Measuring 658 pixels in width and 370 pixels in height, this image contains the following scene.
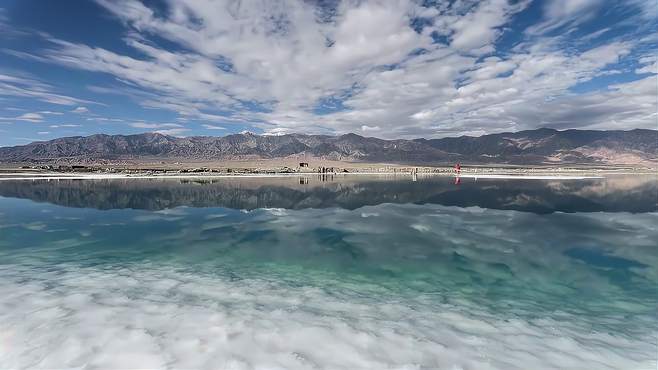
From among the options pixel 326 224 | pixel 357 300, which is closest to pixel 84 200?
pixel 326 224

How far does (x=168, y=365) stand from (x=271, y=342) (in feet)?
5.78

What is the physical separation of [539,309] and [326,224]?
13.7 metres

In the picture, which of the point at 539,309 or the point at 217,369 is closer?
the point at 217,369

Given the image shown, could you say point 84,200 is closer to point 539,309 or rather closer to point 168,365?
point 168,365

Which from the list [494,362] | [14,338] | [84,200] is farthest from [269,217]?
[84,200]

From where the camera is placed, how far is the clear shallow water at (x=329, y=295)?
6180 mm

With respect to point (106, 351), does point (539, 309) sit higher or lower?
lower

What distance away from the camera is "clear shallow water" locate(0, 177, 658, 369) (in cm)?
618

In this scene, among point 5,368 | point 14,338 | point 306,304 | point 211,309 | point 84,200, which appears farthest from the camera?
point 84,200

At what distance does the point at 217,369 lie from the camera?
553 centimetres

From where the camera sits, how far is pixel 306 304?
8625 millimetres

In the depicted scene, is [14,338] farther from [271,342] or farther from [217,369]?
[271,342]

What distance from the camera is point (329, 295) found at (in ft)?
30.8

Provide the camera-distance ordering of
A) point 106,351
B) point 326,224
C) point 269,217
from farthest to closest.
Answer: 1. point 269,217
2. point 326,224
3. point 106,351
